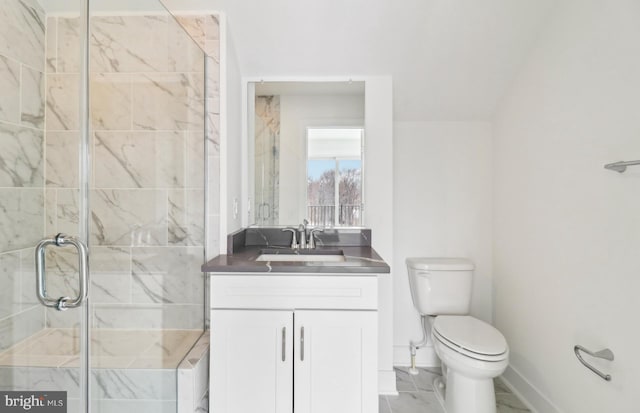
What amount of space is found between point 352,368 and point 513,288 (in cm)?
126

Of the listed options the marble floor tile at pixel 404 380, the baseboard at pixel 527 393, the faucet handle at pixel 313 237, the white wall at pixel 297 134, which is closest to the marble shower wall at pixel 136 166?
the white wall at pixel 297 134

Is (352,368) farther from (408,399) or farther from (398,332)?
(398,332)

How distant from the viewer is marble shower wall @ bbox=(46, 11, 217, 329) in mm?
1127

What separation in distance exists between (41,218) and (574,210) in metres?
2.28

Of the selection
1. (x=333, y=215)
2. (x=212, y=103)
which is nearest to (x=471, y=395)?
(x=333, y=215)

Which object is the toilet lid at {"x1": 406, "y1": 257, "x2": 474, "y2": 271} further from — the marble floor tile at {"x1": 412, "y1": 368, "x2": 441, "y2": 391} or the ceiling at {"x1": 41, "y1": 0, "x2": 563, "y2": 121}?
the ceiling at {"x1": 41, "y1": 0, "x2": 563, "y2": 121}

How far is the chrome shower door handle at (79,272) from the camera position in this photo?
1.02m

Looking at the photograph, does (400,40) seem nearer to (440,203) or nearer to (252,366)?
(440,203)

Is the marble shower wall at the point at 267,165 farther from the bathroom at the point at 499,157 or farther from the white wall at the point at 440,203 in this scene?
the white wall at the point at 440,203

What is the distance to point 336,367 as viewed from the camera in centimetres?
137

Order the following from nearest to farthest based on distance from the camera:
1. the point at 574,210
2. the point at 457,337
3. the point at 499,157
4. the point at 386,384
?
the point at 574,210, the point at 457,337, the point at 386,384, the point at 499,157

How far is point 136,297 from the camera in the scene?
53.8 inches

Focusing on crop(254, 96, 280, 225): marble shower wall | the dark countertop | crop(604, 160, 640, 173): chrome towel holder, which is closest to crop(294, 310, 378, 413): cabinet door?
the dark countertop

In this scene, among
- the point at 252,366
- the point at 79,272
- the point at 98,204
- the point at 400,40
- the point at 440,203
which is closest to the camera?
the point at 79,272
